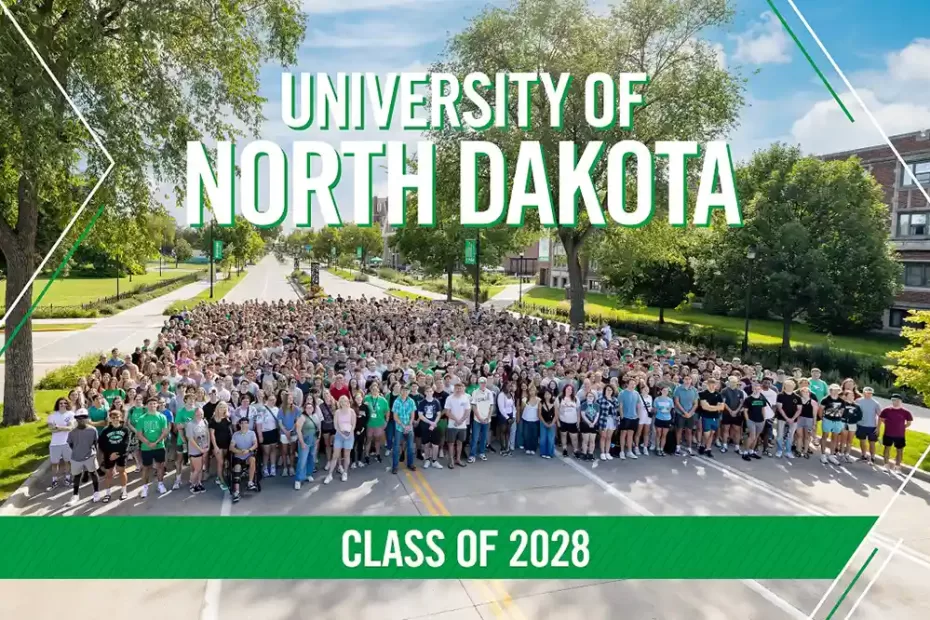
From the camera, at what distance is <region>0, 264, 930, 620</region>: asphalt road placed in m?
6.61

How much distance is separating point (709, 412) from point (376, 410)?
6.75 meters

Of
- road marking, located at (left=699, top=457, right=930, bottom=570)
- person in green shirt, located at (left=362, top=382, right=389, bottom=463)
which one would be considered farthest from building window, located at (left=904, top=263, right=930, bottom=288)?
person in green shirt, located at (left=362, top=382, right=389, bottom=463)

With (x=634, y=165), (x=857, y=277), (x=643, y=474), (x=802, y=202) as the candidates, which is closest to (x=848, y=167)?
(x=802, y=202)

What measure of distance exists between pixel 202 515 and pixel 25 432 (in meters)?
6.65

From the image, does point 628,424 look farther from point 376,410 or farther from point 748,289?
point 748,289

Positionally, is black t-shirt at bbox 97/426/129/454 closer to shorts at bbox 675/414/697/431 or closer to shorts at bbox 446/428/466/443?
shorts at bbox 446/428/466/443

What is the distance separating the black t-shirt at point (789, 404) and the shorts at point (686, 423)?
1700 millimetres

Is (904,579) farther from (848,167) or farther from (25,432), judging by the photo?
(848,167)

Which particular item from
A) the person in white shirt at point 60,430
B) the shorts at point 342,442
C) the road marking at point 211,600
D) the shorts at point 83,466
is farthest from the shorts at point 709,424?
the person in white shirt at point 60,430

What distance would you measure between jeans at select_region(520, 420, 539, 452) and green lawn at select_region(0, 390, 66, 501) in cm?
869

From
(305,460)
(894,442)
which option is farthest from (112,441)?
(894,442)

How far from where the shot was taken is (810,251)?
2586cm

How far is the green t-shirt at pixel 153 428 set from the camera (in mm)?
9559

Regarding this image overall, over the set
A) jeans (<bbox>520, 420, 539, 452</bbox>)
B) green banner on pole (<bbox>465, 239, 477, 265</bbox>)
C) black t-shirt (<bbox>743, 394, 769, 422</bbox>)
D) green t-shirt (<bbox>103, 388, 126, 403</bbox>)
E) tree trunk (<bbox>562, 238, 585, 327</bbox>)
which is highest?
green banner on pole (<bbox>465, 239, 477, 265</bbox>)
